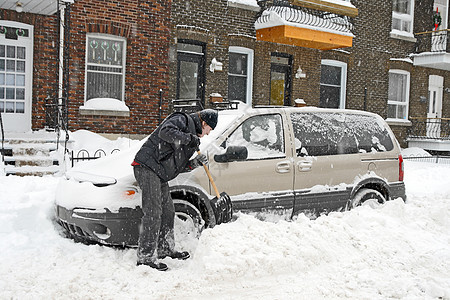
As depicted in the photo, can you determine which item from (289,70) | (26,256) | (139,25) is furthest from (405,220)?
(289,70)

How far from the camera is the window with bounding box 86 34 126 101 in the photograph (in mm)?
13297

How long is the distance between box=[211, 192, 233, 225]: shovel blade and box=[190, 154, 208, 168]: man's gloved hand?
494mm

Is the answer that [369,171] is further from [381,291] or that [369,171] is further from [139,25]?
[139,25]

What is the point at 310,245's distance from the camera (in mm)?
5539

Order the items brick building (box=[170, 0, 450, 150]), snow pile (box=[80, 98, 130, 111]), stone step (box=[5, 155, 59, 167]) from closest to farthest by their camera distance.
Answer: stone step (box=[5, 155, 59, 167])
snow pile (box=[80, 98, 130, 111])
brick building (box=[170, 0, 450, 150])

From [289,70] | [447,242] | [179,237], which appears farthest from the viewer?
[289,70]

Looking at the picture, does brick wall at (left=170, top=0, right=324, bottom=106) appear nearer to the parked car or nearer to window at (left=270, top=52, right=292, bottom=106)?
window at (left=270, top=52, right=292, bottom=106)

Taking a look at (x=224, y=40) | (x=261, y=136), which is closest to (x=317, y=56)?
(x=224, y=40)

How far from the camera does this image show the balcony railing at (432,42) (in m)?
20.6

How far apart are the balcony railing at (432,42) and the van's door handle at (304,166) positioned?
16.3m

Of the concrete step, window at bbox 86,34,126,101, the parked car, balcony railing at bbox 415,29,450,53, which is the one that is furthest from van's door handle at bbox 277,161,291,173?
balcony railing at bbox 415,29,450,53

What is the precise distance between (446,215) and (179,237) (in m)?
4.10

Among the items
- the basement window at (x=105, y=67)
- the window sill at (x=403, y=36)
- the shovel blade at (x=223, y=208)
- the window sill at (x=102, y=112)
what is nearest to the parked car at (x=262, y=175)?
the shovel blade at (x=223, y=208)

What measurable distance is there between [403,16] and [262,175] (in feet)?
55.8
